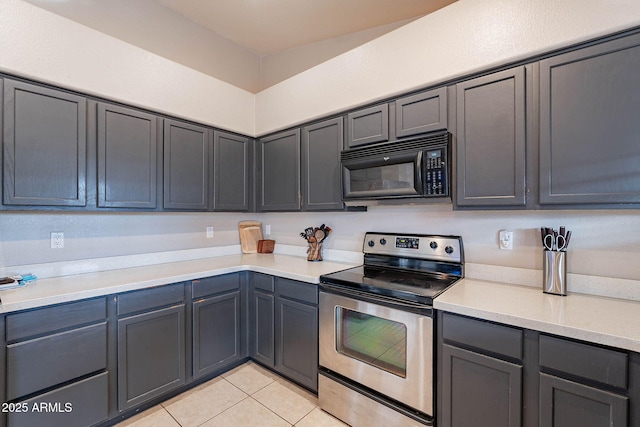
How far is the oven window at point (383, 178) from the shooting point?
6.35 ft

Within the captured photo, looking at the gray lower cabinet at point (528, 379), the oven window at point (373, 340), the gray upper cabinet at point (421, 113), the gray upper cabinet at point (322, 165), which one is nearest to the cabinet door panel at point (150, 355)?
the oven window at point (373, 340)

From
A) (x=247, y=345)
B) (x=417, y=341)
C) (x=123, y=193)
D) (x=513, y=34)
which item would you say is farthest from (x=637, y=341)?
(x=123, y=193)

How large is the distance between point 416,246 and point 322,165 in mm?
1052

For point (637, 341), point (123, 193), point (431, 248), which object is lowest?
point (637, 341)

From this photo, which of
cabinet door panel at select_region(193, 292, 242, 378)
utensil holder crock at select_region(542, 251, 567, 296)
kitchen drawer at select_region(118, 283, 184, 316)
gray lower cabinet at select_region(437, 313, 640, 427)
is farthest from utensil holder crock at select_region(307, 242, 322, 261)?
utensil holder crock at select_region(542, 251, 567, 296)

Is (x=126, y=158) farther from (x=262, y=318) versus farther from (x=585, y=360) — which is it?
(x=585, y=360)

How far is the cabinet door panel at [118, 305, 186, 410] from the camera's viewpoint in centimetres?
185

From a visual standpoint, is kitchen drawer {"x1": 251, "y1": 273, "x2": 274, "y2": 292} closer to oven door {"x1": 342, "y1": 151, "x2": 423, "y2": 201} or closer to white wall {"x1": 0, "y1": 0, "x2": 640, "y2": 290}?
white wall {"x1": 0, "y1": 0, "x2": 640, "y2": 290}

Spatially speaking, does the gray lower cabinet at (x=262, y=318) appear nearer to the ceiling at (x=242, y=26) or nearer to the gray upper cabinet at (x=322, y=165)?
the gray upper cabinet at (x=322, y=165)

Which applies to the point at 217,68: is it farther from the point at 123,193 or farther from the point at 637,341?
the point at 637,341

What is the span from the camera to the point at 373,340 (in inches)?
70.1

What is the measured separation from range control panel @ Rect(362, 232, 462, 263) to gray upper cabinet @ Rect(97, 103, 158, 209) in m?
1.89

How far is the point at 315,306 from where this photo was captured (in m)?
2.08

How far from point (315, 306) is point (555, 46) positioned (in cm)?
210
